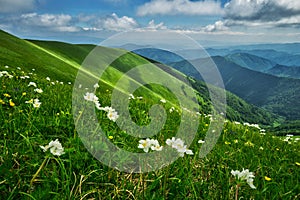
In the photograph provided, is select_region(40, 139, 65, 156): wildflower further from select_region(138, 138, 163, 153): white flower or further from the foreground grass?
select_region(138, 138, 163, 153): white flower

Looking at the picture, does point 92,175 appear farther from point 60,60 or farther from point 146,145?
point 60,60

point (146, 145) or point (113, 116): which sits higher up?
point (113, 116)

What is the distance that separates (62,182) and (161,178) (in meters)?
1.16

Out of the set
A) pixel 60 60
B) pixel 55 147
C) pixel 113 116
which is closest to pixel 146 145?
pixel 55 147

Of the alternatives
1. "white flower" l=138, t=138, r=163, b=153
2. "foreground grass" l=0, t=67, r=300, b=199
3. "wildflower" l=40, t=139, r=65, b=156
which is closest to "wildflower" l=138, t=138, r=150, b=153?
"white flower" l=138, t=138, r=163, b=153

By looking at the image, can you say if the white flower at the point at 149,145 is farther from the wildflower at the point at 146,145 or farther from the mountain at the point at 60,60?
the mountain at the point at 60,60

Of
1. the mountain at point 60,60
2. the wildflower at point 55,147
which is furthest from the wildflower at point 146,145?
the mountain at point 60,60

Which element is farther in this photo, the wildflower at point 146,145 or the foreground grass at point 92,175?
the wildflower at point 146,145

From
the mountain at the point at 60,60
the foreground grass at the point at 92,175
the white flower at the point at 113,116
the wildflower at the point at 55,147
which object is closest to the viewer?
the wildflower at the point at 55,147

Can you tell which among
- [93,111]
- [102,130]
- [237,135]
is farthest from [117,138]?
[237,135]

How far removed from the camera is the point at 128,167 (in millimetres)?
3447

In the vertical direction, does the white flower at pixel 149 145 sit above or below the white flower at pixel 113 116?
below

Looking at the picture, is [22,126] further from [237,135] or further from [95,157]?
[237,135]

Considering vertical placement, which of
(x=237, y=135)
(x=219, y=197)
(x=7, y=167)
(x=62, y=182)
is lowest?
(x=237, y=135)
